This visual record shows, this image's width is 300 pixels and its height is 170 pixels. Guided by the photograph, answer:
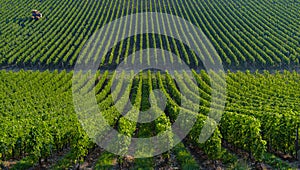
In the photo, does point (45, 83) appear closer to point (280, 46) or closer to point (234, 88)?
point (234, 88)

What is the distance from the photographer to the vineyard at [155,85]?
27.5 metres

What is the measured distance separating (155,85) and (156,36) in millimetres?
27059

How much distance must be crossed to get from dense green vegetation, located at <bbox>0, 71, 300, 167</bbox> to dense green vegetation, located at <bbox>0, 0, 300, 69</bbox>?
11.8 metres

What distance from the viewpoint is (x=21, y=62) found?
63062mm

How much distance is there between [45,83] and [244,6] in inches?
2550

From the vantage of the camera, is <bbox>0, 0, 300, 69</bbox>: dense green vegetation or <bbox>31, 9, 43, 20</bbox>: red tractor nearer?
<bbox>0, 0, 300, 69</bbox>: dense green vegetation

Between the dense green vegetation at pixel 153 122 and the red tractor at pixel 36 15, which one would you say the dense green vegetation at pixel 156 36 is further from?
the dense green vegetation at pixel 153 122

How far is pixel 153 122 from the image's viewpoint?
3597 centimetres

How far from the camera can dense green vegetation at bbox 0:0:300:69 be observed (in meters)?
62.2

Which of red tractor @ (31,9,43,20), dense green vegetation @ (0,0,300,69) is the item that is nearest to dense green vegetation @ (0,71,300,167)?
dense green vegetation @ (0,0,300,69)

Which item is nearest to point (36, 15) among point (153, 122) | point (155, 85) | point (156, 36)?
point (156, 36)

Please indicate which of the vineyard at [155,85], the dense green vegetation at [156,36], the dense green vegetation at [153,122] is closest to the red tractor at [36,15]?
the vineyard at [155,85]

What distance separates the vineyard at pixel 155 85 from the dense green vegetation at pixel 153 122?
0.11 metres

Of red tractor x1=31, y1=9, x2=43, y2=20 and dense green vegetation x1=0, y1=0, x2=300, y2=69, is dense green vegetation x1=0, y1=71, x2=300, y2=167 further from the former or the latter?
red tractor x1=31, y1=9, x2=43, y2=20
